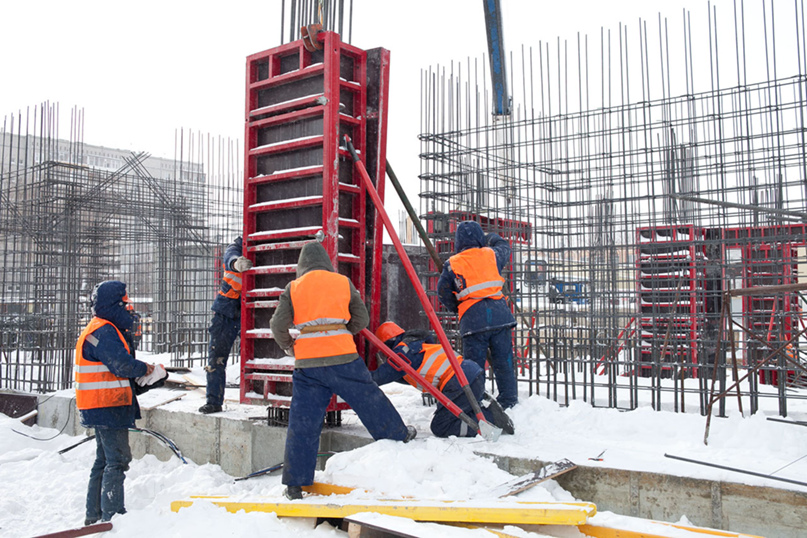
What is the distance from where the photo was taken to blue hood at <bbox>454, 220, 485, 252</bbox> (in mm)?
6594

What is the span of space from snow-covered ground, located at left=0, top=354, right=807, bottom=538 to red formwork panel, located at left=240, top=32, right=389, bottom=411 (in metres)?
1.13

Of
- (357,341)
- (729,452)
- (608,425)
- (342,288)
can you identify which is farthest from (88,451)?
(729,452)

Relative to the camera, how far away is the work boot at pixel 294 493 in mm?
4832

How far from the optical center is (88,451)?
7.90 m

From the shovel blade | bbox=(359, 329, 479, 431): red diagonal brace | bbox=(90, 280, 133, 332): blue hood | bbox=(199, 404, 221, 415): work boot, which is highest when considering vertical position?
bbox=(90, 280, 133, 332): blue hood

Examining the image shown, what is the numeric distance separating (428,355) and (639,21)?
495cm

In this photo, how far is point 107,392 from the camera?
18.3 feet

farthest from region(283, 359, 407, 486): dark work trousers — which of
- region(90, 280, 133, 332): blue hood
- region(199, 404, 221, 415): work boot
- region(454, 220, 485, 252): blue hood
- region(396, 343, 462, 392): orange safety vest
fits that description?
region(199, 404, 221, 415): work boot

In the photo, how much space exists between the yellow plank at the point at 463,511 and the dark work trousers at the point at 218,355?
130 inches

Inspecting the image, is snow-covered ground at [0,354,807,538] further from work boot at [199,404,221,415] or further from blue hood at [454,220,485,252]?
blue hood at [454,220,485,252]

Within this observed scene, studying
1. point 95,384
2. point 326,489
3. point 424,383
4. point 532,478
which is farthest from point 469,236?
point 95,384

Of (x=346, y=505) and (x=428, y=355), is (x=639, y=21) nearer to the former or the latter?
(x=428, y=355)

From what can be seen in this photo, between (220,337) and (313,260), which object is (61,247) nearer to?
(220,337)

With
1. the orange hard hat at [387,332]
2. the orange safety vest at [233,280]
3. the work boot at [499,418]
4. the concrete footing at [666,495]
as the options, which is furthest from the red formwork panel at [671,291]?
the orange safety vest at [233,280]
